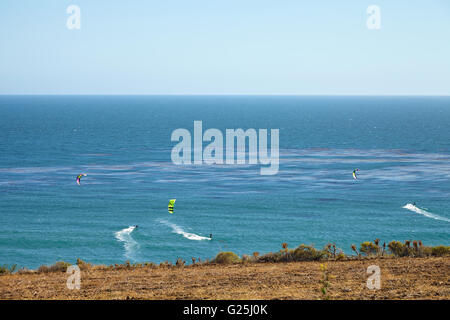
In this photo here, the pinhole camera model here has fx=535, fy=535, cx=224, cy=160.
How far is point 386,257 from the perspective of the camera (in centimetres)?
2609

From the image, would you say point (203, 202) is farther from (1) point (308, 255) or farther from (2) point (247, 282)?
(2) point (247, 282)

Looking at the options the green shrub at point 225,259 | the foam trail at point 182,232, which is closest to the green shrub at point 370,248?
the green shrub at point 225,259

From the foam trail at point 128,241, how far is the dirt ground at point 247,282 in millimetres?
21732

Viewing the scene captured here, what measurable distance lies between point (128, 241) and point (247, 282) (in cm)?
3082

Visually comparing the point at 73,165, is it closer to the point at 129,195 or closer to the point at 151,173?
the point at 151,173

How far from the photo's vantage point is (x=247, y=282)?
20.9 metres

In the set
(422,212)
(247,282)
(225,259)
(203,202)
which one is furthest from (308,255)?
(203,202)

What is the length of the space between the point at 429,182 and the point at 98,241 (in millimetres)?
51401

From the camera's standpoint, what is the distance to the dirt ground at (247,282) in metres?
18.8

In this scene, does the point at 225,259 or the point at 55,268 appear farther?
the point at 225,259

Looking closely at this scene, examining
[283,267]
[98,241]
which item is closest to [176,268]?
[283,267]

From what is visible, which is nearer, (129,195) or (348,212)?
(348,212)

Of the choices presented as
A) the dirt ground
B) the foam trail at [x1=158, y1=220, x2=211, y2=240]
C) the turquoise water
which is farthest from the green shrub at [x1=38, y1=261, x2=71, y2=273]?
the foam trail at [x1=158, y1=220, x2=211, y2=240]

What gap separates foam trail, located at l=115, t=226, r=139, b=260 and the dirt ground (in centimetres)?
2173
